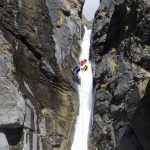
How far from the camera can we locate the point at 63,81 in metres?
23.8

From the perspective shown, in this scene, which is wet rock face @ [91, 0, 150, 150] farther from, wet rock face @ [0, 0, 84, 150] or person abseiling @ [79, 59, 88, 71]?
wet rock face @ [0, 0, 84, 150]

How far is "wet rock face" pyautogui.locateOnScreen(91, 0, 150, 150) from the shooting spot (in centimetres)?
1969

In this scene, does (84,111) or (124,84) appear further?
(84,111)

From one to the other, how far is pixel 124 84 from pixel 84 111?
149 inches

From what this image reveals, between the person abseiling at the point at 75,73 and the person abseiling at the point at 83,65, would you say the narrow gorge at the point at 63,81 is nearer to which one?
the person abseiling at the point at 75,73

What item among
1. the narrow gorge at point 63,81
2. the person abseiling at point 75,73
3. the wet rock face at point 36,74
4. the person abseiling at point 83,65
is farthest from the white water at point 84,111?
the wet rock face at point 36,74

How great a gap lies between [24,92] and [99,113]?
14.6ft

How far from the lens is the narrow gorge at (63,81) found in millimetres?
19406

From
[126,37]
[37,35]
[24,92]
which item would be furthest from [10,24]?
[126,37]

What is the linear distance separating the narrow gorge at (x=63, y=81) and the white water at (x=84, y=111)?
3.6 inches

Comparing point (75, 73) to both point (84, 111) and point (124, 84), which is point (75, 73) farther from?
point (124, 84)

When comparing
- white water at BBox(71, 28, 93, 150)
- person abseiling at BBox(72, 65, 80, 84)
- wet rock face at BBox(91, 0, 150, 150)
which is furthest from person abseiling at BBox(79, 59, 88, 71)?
person abseiling at BBox(72, 65, 80, 84)

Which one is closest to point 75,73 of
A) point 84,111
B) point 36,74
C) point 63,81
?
point 63,81

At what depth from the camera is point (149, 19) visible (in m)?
21.1
